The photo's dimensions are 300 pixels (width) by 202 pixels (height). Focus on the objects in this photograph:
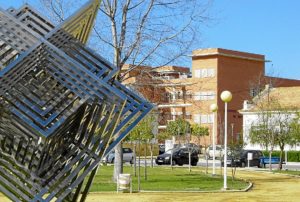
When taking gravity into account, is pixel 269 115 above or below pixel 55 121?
above

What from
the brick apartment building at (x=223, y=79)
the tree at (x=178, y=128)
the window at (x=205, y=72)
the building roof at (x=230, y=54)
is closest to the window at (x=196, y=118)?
the brick apartment building at (x=223, y=79)

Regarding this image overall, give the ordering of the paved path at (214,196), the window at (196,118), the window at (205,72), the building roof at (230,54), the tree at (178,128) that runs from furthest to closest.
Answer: the building roof at (230,54)
the window at (205,72)
the window at (196,118)
the tree at (178,128)
the paved path at (214,196)

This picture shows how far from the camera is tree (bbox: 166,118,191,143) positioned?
66.1 metres

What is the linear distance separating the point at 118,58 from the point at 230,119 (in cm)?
5548

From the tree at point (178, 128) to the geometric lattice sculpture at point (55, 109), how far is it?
55603mm

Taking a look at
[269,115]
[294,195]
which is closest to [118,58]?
[294,195]

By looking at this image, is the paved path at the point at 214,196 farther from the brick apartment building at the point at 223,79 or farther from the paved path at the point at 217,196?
the brick apartment building at the point at 223,79

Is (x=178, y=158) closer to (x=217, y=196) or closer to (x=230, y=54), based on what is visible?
(x=217, y=196)

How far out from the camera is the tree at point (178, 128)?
66.1 meters

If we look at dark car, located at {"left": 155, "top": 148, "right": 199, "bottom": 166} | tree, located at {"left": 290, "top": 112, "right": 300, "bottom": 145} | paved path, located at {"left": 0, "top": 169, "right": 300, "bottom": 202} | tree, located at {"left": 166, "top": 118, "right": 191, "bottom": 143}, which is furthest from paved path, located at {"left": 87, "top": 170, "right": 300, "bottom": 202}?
tree, located at {"left": 166, "top": 118, "right": 191, "bottom": 143}

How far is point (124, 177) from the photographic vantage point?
22.5 meters

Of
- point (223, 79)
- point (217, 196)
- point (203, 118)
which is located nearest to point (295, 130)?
point (217, 196)

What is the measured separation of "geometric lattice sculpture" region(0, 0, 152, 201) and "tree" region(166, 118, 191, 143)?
5560 cm

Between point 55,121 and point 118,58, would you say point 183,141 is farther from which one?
point 55,121
